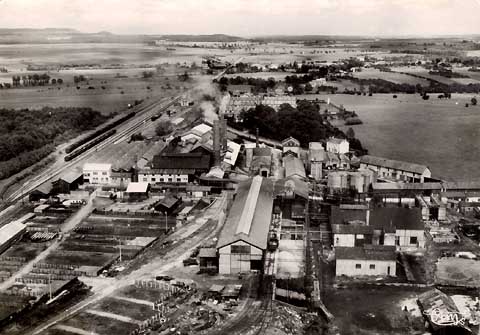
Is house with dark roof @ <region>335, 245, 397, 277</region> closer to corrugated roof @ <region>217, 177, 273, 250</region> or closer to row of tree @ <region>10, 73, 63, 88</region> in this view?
corrugated roof @ <region>217, 177, 273, 250</region>

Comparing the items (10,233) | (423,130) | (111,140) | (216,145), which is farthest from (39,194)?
(423,130)

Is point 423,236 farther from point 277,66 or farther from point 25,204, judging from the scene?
point 277,66

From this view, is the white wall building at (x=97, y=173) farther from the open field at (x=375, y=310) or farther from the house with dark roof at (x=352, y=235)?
the open field at (x=375, y=310)

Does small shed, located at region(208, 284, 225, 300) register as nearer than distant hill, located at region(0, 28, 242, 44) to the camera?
Yes

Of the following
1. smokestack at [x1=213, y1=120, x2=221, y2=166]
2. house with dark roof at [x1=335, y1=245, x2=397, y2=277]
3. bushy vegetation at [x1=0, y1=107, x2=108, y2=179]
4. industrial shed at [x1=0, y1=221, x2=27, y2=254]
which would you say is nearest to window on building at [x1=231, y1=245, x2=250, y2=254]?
house with dark roof at [x1=335, y1=245, x2=397, y2=277]

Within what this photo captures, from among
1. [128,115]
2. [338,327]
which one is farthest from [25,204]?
[128,115]
